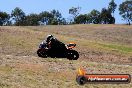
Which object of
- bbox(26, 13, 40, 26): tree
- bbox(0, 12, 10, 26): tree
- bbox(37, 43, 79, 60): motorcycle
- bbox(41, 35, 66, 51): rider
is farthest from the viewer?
bbox(26, 13, 40, 26): tree

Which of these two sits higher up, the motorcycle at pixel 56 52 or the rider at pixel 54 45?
the rider at pixel 54 45

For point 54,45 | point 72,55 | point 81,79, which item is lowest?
point 72,55

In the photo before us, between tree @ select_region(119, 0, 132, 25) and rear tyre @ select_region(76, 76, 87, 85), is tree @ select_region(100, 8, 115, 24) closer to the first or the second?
tree @ select_region(119, 0, 132, 25)

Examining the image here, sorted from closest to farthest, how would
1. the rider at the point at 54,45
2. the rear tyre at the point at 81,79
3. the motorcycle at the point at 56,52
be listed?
the rear tyre at the point at 81,79
the rider at the point at 54,45
the motorcycle at the point at 56,52

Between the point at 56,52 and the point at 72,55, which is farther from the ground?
the point at 56,52

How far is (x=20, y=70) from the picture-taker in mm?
19016

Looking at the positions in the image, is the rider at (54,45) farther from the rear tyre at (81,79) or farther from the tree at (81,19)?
the tree at (81,19)

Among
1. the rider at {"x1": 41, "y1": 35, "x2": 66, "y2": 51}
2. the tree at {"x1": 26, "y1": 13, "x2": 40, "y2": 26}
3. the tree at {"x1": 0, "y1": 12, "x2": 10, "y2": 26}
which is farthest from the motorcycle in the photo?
the tree at {"x1": 26, "y1": 13, "x2": 40, "y2": 26}

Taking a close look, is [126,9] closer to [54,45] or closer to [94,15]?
[94,15]

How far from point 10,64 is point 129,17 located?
13022 centimetres

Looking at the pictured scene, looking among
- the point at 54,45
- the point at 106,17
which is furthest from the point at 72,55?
the point at 106,17

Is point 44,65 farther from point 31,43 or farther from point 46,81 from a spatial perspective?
point 31,43

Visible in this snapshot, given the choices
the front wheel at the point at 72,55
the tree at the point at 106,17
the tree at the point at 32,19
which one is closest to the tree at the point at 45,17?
the tree at the point at 32,19

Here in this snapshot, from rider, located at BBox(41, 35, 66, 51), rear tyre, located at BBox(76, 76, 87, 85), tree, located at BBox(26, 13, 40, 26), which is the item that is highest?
rear tyre, located at BBox(76, 76, 87, 85)
